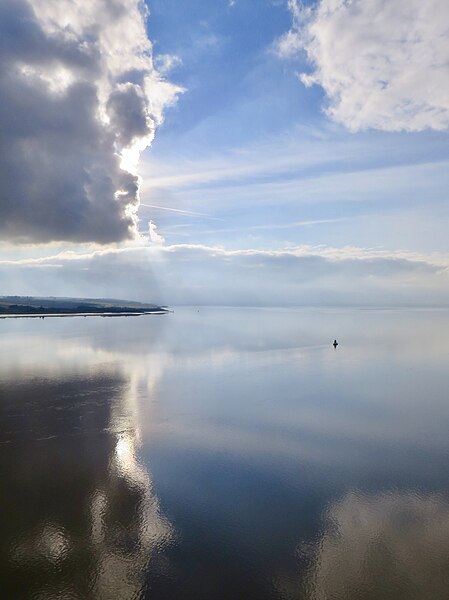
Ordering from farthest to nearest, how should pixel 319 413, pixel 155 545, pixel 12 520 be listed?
pixel 319 413, pixel 12 520, pixel 155 545

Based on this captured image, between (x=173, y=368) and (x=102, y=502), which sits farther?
(x=173, y=368)

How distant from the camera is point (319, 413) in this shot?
110ft

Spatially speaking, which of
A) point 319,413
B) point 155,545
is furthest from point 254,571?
point 319,413

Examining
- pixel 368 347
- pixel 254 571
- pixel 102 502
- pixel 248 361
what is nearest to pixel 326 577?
pixel 254 571

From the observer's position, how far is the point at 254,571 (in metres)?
14.0

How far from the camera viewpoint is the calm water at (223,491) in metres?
13.7

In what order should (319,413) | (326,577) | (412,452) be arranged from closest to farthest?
(326,577)
(412,452)
(319,413)

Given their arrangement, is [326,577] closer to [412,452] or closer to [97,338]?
[412,452]

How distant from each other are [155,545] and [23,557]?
4829 mm

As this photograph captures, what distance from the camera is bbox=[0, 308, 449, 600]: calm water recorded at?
44.9 ft

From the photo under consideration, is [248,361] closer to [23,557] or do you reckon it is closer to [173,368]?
[173,368]

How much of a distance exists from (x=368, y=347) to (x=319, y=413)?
50.8 meters

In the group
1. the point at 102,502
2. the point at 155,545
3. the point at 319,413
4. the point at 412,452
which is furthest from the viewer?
the point at 319,413

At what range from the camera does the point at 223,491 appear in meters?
19.5
